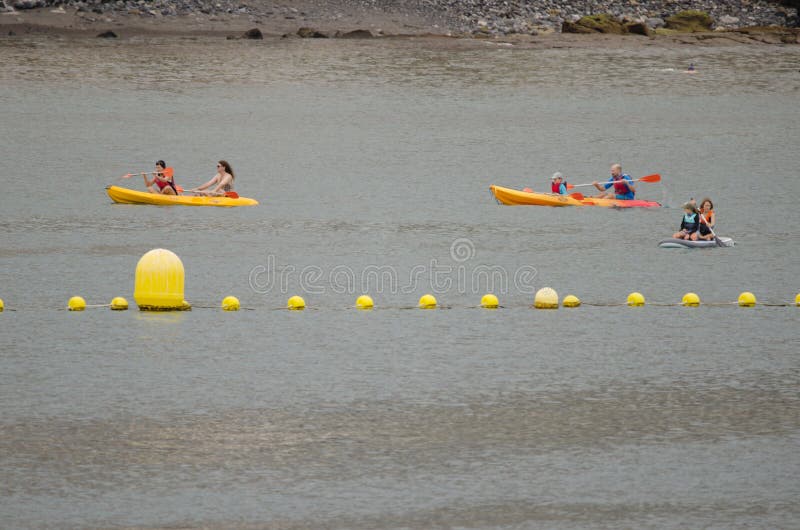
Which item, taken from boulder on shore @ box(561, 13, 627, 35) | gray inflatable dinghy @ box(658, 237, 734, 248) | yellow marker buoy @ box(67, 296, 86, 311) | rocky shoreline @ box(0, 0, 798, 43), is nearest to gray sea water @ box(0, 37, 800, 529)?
gray inflatable dinghy @ box(658, 237, 734, 248)

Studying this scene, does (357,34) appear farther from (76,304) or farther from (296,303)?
(76,304)

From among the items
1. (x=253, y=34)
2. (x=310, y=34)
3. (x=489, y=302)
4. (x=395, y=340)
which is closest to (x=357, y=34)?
(x=310, y=34)

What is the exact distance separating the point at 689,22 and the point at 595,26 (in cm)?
551

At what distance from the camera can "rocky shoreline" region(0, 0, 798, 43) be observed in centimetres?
6269

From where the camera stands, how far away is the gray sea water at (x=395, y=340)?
13.5 meters

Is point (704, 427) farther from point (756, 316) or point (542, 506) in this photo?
point (756, 316)

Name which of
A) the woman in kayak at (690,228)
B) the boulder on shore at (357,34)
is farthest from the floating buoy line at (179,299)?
the boulder on shore at (357,34)

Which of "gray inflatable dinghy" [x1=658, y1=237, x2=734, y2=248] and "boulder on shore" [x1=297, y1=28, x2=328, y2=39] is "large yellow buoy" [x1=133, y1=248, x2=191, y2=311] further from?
"boulder on shore" [x1=297, y1=28, x2=328, y2=39]

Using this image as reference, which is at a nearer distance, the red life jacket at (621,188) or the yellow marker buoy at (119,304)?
the yellow marker buoy at (119,304)

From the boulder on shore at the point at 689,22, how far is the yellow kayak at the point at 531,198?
38.6 m

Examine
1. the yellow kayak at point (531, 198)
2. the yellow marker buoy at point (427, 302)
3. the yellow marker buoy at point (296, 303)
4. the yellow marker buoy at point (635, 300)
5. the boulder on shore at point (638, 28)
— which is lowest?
the yellow kayak at point (531, 198)

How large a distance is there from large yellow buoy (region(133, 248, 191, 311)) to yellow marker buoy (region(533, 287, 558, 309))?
5.33 meters

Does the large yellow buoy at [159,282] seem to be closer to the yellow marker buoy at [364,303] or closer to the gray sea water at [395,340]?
the gray sea water at [395,340]

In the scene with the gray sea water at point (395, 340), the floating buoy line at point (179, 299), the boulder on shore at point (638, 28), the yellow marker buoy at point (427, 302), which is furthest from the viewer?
the boulder on shore at point (638, 28)
